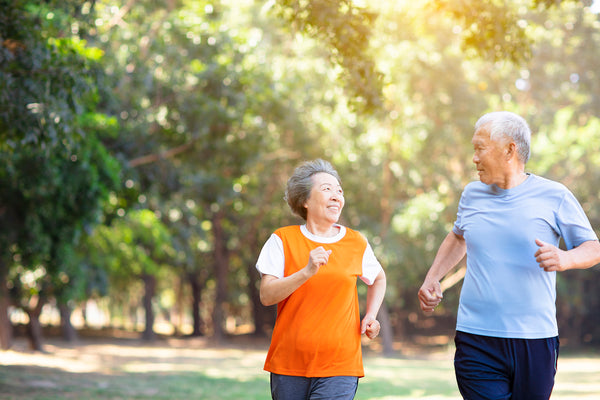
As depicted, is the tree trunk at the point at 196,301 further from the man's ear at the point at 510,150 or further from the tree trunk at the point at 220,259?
the man's ear at the point at 510,150

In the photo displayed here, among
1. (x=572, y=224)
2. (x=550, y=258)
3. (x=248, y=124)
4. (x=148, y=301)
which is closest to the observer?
(x=550, y=258)

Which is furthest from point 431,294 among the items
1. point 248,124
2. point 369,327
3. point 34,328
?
point 34,328

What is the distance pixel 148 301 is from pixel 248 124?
21665 millimetres

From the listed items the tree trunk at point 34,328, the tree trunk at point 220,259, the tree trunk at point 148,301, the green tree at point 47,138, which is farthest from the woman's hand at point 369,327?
the tree trunk at point 148,301

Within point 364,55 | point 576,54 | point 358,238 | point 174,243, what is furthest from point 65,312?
point 358,238

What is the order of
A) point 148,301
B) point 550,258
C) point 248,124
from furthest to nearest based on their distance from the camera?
point 148,301 → point 248,124 → point 550,258

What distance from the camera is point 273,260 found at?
3969 mm

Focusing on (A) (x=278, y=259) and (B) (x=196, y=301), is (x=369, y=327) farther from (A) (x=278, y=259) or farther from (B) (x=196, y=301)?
(B) (x=196, y=301)

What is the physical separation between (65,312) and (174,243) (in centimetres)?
946

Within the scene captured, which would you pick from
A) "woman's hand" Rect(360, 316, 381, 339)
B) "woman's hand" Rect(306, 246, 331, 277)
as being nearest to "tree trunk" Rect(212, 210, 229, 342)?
"woman's hand" Rect(360, 316, 381, 339)

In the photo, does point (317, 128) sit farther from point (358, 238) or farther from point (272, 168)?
point (358, 238)

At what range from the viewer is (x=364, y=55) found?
8.22 meters

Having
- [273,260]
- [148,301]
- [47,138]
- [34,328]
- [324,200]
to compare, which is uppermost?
[47,138]

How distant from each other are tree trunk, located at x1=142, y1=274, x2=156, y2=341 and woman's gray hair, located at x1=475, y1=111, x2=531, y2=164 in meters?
33.6
